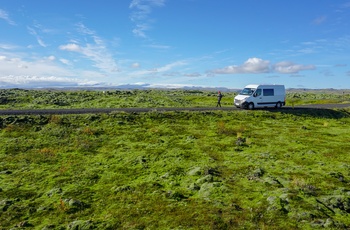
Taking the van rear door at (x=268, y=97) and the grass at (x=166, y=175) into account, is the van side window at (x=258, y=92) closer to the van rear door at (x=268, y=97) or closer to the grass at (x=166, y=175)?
the van rear door at (x=268, y=97)

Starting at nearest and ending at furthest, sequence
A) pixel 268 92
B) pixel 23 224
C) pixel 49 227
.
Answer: pixel 49 227 < pixel 23 224 < pixel 268 92

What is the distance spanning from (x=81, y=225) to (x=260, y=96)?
31605 millimetres

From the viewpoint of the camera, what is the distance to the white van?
3728cm

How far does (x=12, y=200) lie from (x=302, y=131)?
24.4 meters

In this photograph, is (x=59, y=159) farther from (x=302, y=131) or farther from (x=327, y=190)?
(x=302, y=131)

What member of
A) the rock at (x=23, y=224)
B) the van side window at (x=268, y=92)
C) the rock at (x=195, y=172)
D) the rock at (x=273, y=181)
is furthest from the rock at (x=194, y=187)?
the van side window at (x=268, y=92)

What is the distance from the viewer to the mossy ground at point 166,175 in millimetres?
10727

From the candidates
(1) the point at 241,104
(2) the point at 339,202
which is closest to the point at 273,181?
(2) the point at 339,202

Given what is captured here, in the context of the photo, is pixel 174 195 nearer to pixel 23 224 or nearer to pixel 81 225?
pixel 81 225

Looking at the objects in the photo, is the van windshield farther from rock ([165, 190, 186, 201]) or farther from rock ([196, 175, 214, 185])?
rock ([165, 190, 186, 201])

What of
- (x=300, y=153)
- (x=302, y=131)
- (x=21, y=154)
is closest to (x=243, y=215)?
(x=300, y=153)

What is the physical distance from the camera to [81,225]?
10.3 m

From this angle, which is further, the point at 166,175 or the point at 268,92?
the point at 268,92

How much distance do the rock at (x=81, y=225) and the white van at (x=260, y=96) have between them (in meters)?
30.0
